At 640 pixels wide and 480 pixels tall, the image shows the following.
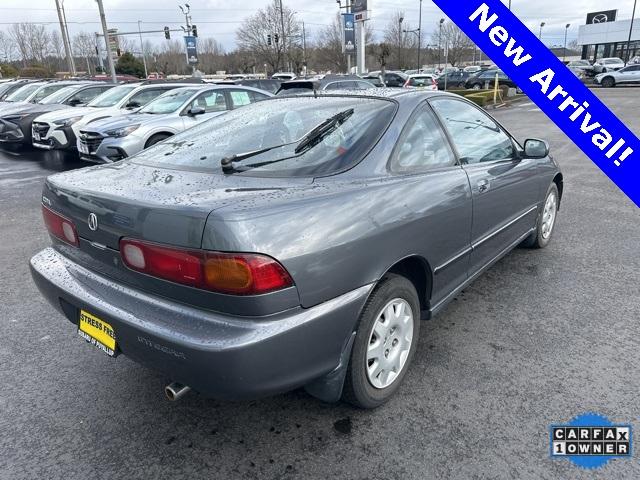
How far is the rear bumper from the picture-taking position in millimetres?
1830

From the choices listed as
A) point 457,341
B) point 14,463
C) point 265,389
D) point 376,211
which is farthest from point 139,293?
point 457,341

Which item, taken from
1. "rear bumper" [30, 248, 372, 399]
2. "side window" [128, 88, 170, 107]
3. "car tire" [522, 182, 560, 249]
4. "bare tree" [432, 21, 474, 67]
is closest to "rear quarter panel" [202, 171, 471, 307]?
"rear bumper" [30, 248, 372, 399]

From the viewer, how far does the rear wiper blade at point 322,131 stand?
254 centimetres

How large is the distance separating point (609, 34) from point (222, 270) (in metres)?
75.1

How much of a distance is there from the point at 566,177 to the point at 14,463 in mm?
8083

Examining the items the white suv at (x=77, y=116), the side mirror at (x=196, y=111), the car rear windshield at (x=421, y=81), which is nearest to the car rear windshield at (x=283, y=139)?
the side mirror at (x=196, y=111)

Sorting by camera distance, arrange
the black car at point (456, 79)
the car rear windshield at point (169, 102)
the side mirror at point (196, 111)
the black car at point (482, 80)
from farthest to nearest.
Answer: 1. the black car at point (456, 79)
2. the black car at point (482, 80)
3. the car rear windshield at point (169, 102)
4. the side mirror at point (196, 111)

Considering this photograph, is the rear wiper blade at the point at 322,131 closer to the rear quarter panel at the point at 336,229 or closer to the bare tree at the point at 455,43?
the rear quarter panel at the point at 336,229

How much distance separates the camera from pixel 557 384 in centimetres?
264

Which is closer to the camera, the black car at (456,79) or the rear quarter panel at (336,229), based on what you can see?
the rear quarter panel at (336,229)

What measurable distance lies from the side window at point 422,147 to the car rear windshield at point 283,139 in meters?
0.15

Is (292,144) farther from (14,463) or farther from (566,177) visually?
(566,177)

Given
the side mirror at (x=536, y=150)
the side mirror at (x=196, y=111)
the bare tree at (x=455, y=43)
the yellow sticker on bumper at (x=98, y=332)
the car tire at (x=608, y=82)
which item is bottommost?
the car tire at (x=608, y=82)

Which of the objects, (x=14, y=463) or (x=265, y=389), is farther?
(x=14, y=463)
